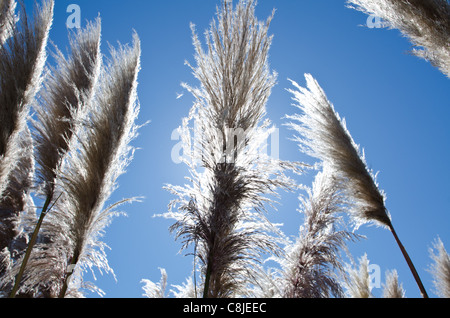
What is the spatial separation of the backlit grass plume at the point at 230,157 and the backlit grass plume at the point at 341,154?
109 centimetres

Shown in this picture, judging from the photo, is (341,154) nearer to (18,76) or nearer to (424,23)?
(424,23)

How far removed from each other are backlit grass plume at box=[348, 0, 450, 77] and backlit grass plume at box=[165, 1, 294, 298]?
0.81 meters

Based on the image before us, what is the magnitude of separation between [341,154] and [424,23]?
1.41m

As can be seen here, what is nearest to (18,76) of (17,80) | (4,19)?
(17,80)

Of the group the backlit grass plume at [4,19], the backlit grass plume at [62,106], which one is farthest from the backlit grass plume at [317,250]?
the backlit grass plume at [4,19]

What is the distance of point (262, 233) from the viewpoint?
194cm

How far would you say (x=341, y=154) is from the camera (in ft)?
9.71

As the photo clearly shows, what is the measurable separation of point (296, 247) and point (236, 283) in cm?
153

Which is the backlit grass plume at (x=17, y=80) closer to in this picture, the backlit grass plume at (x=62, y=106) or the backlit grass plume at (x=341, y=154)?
the backlit grass plume at (x=62, y=106)

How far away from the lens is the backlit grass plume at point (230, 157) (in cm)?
184
